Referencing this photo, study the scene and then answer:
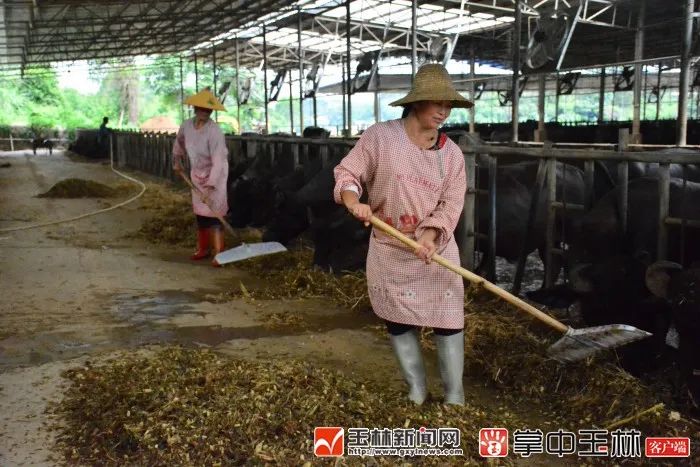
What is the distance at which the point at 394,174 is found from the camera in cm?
315

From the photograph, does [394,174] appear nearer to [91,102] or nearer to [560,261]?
[560,261]

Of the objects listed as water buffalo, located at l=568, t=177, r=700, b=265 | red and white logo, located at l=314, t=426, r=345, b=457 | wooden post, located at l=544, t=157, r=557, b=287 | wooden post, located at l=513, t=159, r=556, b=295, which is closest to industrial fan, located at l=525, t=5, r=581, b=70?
wooden post, located at l=513, t=159, r=556, b=295

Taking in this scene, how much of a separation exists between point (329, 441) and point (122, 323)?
270 centimetres

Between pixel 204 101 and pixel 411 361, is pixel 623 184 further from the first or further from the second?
pixel 204 101

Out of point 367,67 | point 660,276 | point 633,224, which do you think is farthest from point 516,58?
point 367,67

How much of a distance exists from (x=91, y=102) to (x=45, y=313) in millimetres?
52573

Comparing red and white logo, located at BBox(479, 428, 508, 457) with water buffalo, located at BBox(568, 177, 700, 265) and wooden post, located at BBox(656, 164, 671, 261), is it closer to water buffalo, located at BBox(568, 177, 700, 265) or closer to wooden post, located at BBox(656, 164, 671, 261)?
wooden post, located at BBox(656, 164, 671, 261)

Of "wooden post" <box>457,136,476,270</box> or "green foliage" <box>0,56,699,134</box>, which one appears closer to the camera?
"wooden post" <box>457,136,476,270</box>

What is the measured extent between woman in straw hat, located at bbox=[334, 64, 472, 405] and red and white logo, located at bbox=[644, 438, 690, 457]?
0.89 m

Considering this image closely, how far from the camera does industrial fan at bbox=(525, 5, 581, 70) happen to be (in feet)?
34.5

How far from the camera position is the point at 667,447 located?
304cm

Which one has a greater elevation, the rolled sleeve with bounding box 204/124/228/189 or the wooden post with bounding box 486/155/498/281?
the rolled sleeve with bounding box 204/124/228/189

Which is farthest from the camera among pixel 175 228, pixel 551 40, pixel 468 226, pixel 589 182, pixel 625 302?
pixel 551 40

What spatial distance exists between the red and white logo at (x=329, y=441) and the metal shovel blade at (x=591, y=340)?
4.19ft
